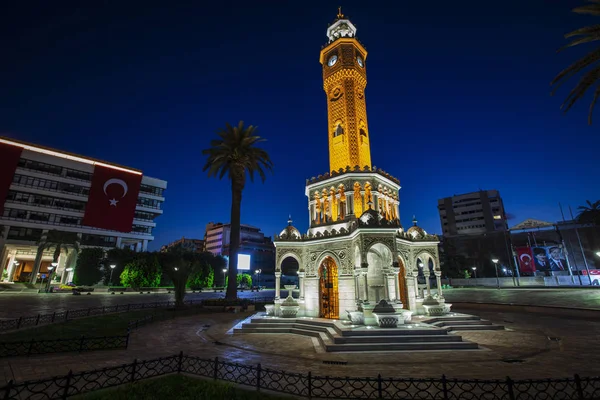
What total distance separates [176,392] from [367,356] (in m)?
6.88

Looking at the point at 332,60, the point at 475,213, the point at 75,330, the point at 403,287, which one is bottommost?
the point at 75,330

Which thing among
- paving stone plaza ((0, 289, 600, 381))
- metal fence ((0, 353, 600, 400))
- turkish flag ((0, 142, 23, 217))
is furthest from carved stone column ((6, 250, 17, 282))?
metal fence ((0, 353, 600, 400))

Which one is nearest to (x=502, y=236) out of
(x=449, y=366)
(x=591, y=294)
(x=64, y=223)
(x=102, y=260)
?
(x=591, y=294)

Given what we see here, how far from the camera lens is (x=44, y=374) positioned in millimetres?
7941

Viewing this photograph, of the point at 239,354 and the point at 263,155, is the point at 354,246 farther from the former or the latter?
the point at 263,155

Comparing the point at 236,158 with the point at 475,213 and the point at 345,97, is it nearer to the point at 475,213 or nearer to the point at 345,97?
the point at 345,97

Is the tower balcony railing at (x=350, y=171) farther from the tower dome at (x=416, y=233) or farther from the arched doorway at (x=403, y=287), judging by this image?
the arched doorway at (x=403, y=287)

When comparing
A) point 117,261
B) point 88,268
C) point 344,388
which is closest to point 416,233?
point 344,388

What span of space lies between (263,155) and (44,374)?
2531 cm

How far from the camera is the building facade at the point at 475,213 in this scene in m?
92.4

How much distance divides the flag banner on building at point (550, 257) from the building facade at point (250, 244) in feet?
224

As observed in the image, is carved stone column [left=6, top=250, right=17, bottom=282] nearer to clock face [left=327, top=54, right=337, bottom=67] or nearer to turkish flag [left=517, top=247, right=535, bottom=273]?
clock face [left=327, top=54, right=337, bottom=67]

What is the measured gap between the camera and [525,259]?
44750mm

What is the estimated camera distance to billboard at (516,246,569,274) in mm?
44250
